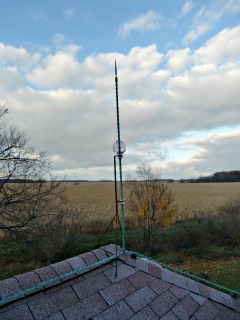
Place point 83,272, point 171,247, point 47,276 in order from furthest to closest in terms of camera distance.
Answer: point 171,247
point 83,272
point 47,276

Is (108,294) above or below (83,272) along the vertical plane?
below

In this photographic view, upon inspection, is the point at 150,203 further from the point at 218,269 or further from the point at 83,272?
the point at 83,272

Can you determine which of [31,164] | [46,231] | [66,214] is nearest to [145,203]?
[66,214]

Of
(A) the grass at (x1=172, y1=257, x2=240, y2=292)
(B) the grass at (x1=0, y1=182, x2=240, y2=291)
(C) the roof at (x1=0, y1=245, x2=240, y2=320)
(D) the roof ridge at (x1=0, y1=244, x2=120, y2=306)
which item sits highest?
(D) the roof ridge at (x1=0, y1=244, x2=120, y2=306)

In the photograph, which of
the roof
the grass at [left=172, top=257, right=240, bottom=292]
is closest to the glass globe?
the roof

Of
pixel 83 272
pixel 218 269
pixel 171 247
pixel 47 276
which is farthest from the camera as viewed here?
pixel 171 247

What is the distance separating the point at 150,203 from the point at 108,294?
53.4 feet

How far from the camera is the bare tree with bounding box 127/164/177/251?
18.3 m

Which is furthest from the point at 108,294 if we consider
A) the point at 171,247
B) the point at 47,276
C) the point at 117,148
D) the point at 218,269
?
the point at 171,247

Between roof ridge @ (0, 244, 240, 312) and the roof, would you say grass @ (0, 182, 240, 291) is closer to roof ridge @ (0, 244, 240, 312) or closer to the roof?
roof ridge @ (0, 244, 240, 312)

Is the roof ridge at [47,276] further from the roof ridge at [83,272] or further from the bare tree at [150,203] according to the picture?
the bare tree at [150,203]

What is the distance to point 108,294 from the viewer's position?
2.47 m

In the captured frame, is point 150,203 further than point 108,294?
Yes

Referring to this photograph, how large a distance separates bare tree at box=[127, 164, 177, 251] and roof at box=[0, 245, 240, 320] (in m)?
15.3
